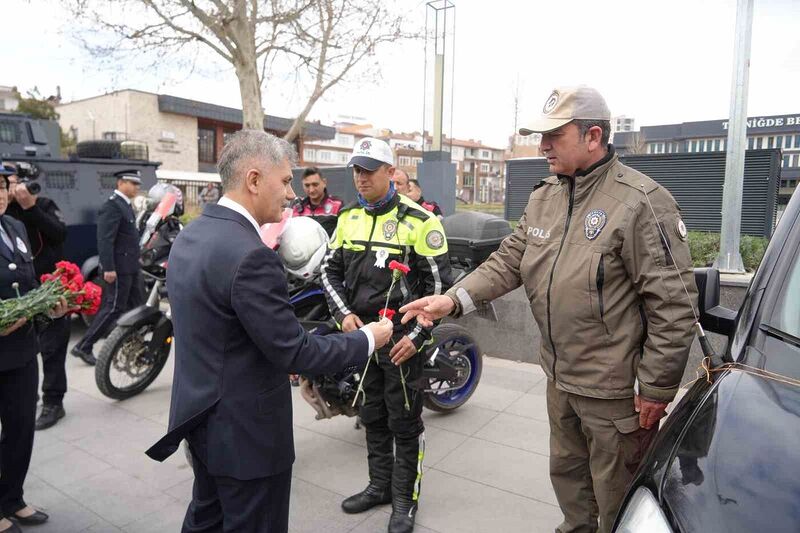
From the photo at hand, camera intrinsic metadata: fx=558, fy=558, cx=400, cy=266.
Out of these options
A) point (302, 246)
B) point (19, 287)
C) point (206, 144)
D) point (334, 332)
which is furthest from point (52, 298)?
point (206, 144)

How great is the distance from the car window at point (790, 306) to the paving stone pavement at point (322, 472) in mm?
1752

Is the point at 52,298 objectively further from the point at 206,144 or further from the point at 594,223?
the point at 206,144

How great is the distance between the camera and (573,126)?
2094 millimetres

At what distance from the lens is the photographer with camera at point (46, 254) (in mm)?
4273

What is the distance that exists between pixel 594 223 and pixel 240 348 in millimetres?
1328

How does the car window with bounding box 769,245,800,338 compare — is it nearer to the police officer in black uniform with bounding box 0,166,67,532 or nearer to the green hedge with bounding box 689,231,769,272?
the police officer in black uniform with bounding box 0,166,67,532

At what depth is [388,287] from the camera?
9.68 ft

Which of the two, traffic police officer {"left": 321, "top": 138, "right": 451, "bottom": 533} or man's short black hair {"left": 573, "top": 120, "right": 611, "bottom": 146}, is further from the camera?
traffic police officer {"left": 321, "top": 138, "right": 451, "bottom": 533}

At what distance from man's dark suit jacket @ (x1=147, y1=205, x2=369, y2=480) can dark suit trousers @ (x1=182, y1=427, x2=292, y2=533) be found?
0.19ft

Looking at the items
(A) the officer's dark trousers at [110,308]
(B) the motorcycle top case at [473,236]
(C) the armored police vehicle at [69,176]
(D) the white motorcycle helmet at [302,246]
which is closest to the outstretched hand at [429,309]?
(D) the white motorcycle helmet at [302,246]

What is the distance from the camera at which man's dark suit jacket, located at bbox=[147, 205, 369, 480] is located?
174cm

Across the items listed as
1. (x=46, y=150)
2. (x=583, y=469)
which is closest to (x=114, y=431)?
(x=583, y=469)

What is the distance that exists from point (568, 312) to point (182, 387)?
1.39m

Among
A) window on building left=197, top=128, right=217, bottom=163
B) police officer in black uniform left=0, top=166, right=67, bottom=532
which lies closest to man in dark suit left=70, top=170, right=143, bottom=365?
police officer in black uniform left=0, top=166, right=67, bottom=532
